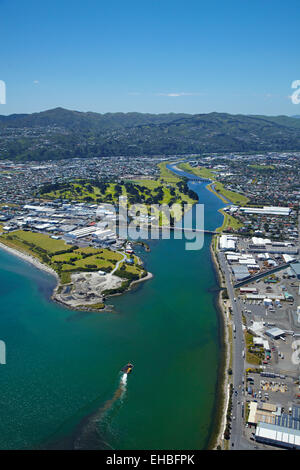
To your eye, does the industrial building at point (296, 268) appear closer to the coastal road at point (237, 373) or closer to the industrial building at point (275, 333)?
the coastal road at point (237, 373)

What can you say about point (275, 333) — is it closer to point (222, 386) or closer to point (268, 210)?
point (222, 386)

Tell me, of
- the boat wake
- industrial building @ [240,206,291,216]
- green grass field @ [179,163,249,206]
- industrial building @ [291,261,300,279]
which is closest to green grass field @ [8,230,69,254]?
the boat wake

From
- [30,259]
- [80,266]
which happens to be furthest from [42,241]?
[80,266]

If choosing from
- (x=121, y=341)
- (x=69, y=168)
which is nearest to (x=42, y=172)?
(x=69, y=168)

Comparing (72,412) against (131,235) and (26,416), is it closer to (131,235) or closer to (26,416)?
(26,416)

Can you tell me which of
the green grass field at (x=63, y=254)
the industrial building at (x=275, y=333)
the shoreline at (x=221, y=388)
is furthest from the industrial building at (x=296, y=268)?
the green grass field at (x=63, y=254)

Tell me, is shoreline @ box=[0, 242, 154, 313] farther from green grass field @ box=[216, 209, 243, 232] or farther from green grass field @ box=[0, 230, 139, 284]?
green grass field @ box=[216, 209, 243, 232]
